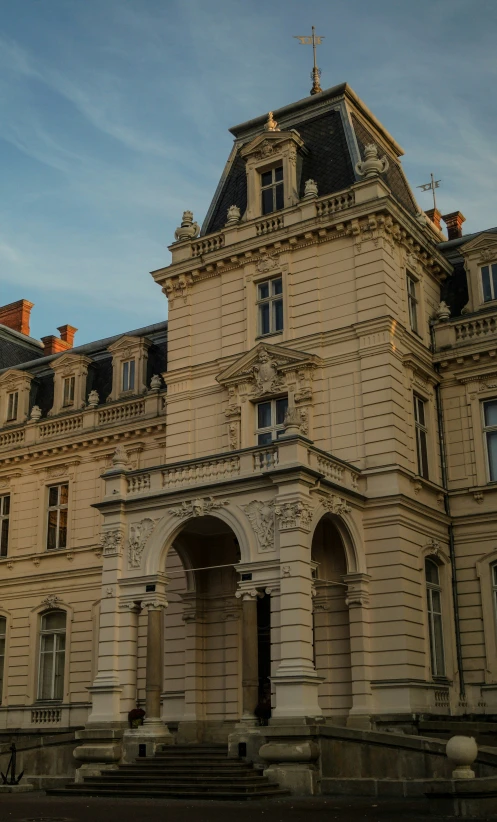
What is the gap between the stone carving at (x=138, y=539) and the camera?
77.4 feet

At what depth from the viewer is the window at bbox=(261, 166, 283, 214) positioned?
28.4 metres

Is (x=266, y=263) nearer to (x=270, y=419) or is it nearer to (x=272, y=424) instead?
(x=270, y=419)

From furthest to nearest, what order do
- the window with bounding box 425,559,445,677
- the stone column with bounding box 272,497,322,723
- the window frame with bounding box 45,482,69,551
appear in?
the window frame with bounding box 45,482,69,551 < the window with bounding box 425,559,445,677 < the stone column with bounding box 272,497,322,723

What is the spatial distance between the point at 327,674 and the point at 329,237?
11.7 metres

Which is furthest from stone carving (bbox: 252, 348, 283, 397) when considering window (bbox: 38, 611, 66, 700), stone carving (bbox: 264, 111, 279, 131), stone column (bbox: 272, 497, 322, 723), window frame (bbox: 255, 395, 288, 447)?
window (bbox: 38, 611, 66, 700)

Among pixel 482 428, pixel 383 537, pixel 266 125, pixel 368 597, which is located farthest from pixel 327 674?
pixel 266 125

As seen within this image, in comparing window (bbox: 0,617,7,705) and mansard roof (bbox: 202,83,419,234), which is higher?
mansard roof (bbox: 202,83,419,234)

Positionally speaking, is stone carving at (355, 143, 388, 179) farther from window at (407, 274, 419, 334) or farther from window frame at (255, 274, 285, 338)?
window frame at (255, 274, 285, 338)

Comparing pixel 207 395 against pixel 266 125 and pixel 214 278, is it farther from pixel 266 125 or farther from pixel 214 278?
pixel 266 125

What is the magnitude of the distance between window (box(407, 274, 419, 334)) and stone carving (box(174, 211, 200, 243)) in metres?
6.84

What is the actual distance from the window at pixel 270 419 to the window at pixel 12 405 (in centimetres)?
1373

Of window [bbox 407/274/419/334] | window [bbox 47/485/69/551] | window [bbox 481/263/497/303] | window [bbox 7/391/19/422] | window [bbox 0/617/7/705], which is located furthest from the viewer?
window [bbox 7/391/19/422]

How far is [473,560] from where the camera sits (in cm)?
2559

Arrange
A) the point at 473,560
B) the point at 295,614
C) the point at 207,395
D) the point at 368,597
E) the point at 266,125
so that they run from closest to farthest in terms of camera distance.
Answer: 1. the point at 295,614
2. the point at 368,597
3. the point at 473,560
4. the point at 207,395
5. the point at 266,125
